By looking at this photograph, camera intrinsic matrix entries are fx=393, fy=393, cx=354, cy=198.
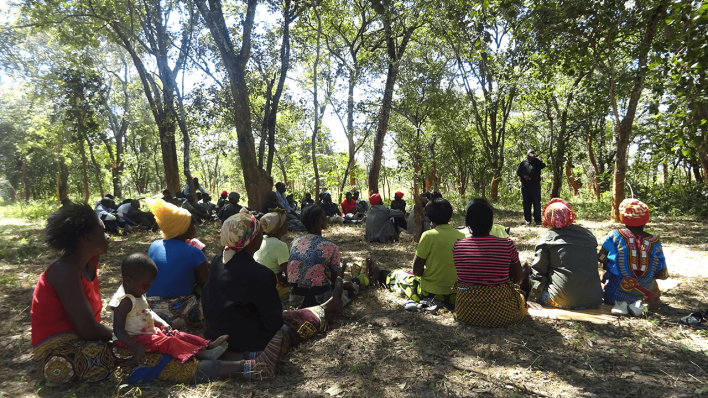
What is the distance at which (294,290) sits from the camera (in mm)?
4109

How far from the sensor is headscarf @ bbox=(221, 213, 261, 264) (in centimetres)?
289

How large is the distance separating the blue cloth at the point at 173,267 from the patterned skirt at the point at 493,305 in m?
2.40

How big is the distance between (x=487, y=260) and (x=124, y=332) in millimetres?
2829

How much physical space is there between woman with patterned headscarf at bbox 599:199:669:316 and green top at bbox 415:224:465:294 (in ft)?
4.69

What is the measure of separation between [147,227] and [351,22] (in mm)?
9752

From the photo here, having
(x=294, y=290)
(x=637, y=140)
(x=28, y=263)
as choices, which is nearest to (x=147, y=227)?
(x=28, y=263)

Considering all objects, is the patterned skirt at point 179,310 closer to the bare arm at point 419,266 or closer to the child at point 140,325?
the child at point 140,325

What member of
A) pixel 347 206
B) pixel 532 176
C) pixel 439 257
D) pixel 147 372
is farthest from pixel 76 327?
pixel 347 206

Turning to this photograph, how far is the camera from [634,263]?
3.65 metres

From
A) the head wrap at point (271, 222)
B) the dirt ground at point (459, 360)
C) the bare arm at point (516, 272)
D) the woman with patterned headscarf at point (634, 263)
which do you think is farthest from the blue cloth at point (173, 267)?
the woman with patterned headscarf at point (634, 263)

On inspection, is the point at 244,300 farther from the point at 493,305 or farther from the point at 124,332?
the point at 493,305

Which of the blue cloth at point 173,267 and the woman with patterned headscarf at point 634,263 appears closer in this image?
the blue cloth at point 173,267

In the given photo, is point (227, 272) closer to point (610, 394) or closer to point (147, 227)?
point (610, 394)

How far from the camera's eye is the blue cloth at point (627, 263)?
3.60 m
